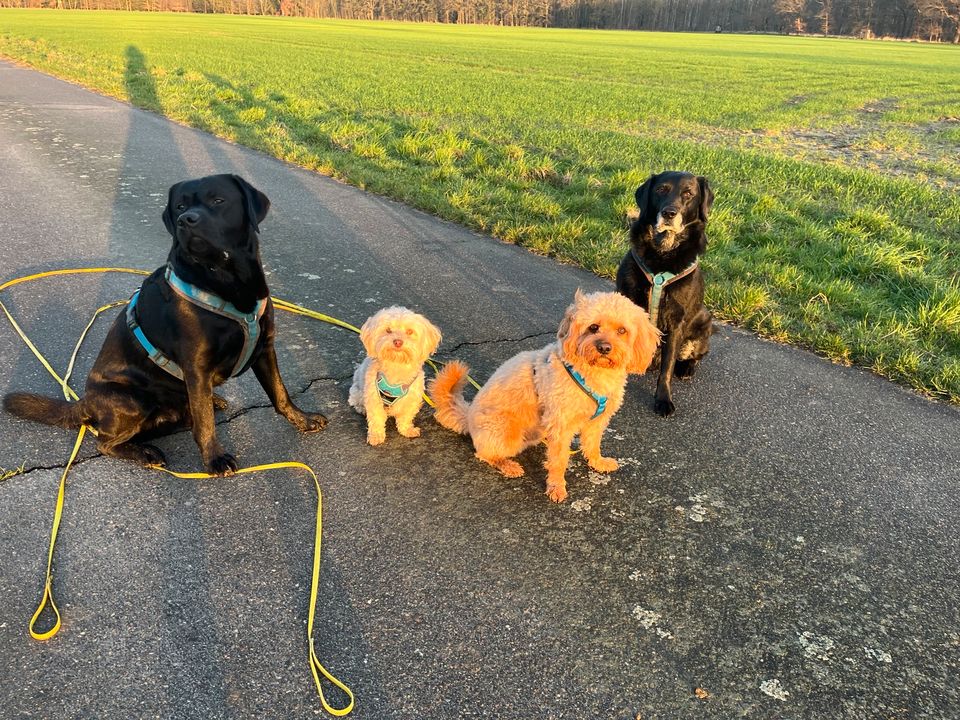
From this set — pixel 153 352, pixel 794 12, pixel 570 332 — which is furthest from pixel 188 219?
pixel 794 12

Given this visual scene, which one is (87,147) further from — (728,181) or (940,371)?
(940,371)

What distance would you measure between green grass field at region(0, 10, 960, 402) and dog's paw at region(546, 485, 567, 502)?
3.11 metres

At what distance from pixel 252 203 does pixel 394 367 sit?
4.26 feet

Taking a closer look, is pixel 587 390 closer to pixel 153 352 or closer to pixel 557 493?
pixel 557 493

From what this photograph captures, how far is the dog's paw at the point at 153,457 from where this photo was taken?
3.43 m

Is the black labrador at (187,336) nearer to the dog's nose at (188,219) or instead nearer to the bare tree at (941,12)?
the dog's nose at (188,219)

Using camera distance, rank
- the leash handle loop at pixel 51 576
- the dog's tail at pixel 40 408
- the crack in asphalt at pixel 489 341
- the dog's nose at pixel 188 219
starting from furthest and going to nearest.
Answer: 1. the crack in asphalt at pixel 489 341
2. the dog's tail at pixel 40 408
3. the dog's nose at pixel 188 219
4. the leash handle loop at pixel 51 576

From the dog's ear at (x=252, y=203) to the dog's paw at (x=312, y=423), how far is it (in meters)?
1.23

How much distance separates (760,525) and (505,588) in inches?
58.6

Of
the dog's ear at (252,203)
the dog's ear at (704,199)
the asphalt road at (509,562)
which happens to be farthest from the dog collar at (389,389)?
the dog's ear at (704,199)

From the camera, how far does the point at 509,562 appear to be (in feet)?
9.52

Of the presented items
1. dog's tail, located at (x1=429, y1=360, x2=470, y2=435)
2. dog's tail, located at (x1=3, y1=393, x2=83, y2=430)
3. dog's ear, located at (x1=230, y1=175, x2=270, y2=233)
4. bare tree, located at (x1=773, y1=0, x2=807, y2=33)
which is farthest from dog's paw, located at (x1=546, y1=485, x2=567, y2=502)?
bare tree, located at (x1=773, y1=0, x2=807, y2=33)

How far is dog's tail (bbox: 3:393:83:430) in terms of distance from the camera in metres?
3.56

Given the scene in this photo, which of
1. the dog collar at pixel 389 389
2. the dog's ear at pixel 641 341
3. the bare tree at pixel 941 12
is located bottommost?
the dog collar at pixel 389 389
